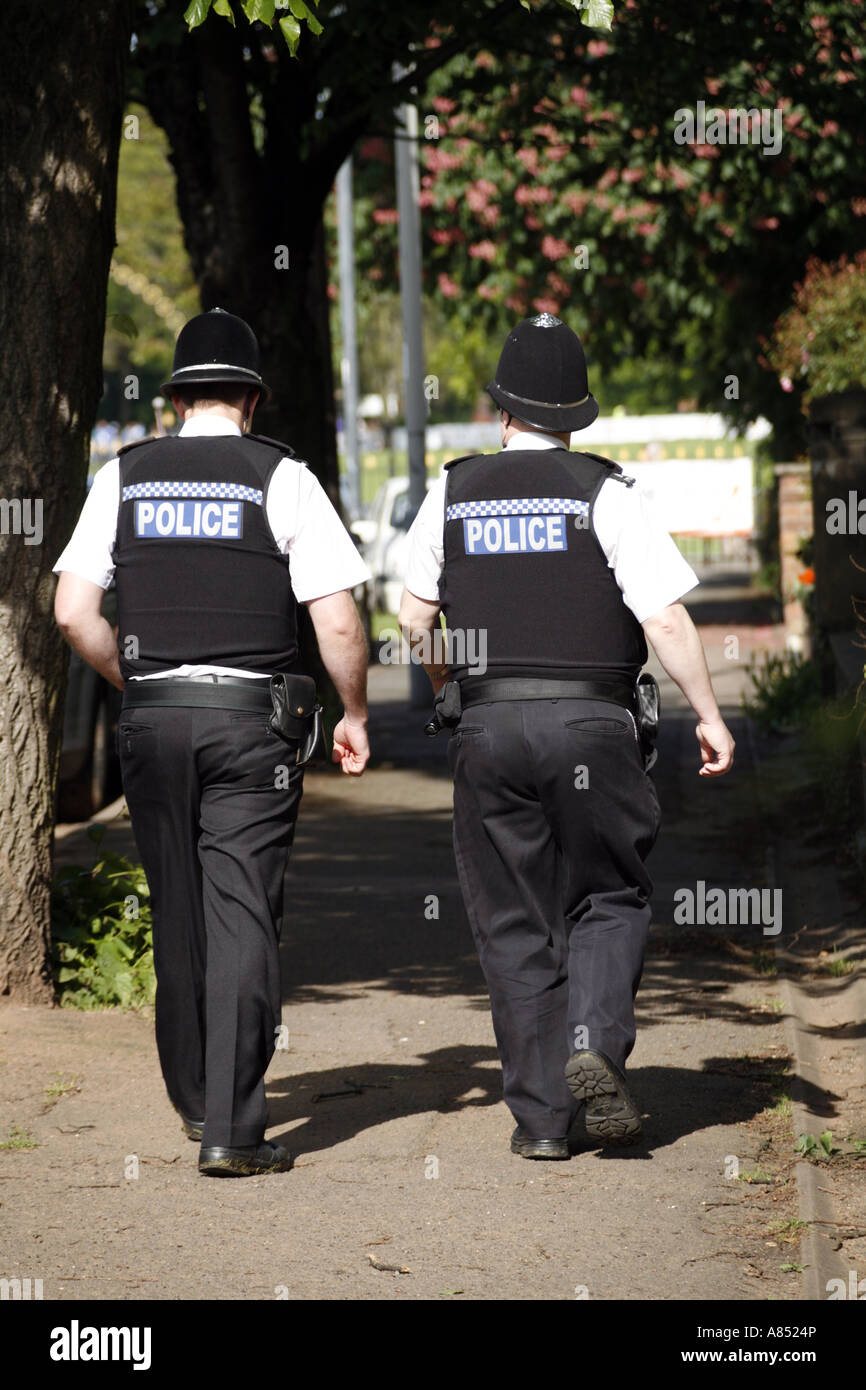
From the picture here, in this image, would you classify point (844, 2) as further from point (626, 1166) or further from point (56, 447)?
point (626, 1166)

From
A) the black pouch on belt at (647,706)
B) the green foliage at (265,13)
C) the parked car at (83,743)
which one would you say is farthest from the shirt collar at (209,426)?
the parked car at (83,743)

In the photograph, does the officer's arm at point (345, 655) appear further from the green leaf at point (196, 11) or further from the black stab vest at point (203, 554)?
the green leaf at point (196, 11)

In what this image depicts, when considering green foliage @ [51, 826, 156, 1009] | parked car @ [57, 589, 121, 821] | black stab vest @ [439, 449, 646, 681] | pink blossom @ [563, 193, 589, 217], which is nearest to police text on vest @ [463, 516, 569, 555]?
black stab vest @ [439, 449, 646, 681]

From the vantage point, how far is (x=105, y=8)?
238 inches

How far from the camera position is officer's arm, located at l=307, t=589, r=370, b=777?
4562mm

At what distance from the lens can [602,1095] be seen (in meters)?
4.49

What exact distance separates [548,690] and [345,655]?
51cm

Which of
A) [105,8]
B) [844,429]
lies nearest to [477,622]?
[105,8]

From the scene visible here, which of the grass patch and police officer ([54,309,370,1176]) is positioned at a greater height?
police officer ([54,309,370,1176])

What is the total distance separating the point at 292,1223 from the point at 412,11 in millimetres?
7706

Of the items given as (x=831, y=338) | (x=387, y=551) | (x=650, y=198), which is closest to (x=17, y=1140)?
(x=831, y=338)

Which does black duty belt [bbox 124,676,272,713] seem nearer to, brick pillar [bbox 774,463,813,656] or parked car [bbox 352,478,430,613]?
brick pillar [bbox 774,463,813,656]

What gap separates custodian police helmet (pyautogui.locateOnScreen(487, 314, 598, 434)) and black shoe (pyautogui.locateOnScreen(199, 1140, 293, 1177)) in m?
1.95

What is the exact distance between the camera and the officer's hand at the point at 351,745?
181 inches
